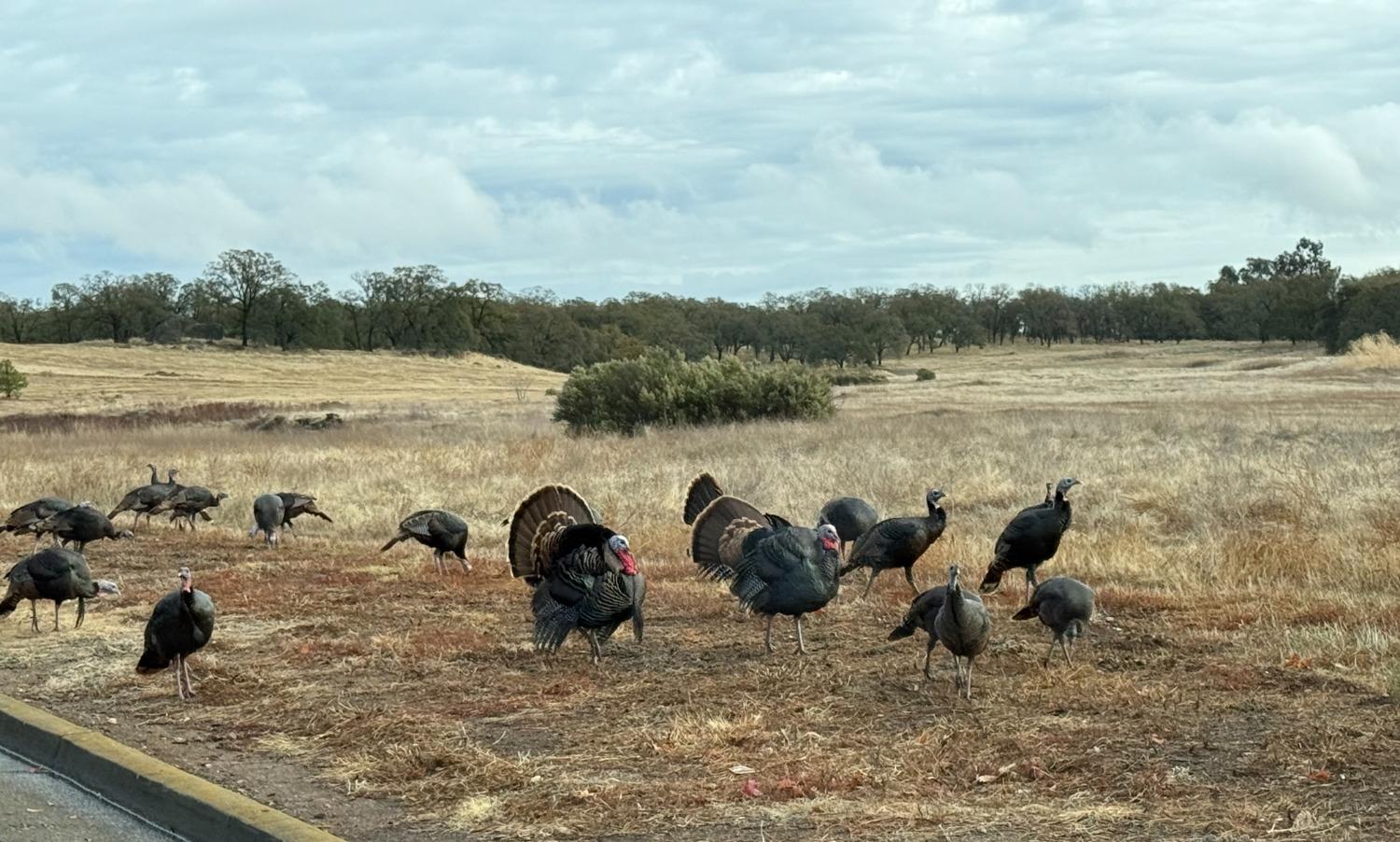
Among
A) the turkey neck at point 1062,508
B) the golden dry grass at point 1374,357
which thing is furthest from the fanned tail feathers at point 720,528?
the golden dry grass at point 1374,357

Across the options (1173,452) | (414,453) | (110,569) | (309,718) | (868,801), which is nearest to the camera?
(868,801)

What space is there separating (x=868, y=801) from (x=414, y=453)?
2281 cm

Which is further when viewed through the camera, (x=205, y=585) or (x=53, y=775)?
(x=205, y=585)

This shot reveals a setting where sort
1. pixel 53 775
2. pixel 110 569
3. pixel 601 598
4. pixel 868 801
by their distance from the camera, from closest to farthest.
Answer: pixel 868 801 < pixel 53 775 < pixel 601 598 < pixel 110 569

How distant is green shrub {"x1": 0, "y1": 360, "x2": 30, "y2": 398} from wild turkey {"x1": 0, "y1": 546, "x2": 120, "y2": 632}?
56071 millimetres

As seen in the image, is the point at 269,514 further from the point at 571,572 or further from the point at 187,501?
the point at 571,572

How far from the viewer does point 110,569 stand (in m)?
14.8

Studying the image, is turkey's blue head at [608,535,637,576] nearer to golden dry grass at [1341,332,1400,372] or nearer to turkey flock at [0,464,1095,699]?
turkey flock at [0,464,1095,699]

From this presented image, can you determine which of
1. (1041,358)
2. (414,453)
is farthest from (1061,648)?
(1041,358)

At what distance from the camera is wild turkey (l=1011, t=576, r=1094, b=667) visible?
907 centimetres

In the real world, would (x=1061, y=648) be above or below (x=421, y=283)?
below

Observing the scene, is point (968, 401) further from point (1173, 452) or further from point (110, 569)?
point (110, 569)

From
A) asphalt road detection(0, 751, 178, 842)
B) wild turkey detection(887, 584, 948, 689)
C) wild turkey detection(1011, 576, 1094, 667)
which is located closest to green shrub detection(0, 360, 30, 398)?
asphalt road detection(0, 751, 178, 842)

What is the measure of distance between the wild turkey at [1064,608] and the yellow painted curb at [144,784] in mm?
4943
